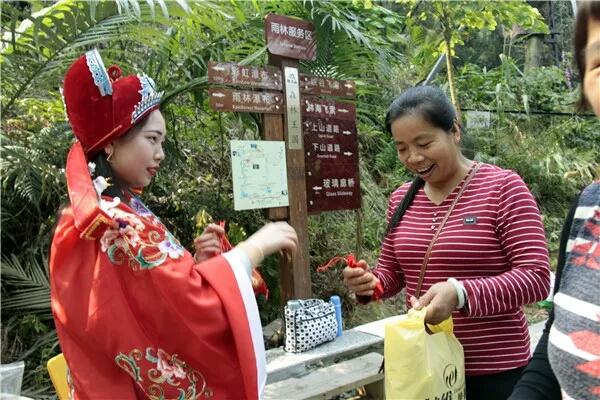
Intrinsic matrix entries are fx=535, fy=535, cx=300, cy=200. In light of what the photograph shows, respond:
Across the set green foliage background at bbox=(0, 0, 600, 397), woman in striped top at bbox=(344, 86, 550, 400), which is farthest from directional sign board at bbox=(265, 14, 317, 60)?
woman in striped top at bbox=(344, 86, 550, 400)

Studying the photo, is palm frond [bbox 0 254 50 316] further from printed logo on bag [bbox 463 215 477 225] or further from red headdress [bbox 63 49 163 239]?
printed logo on bag [bbox 463 215 477 225]

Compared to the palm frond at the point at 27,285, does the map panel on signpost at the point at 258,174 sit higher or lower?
higher

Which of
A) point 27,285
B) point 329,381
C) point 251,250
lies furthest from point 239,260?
point 27,285

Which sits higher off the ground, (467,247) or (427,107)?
(427,107)

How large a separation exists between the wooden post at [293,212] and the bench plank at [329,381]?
23.8 inches

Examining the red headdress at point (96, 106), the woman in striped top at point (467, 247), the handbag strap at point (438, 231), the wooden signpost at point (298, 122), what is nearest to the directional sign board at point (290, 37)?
the wooden signpost at point (298, 122)

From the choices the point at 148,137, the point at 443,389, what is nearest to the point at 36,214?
the point at 148,137

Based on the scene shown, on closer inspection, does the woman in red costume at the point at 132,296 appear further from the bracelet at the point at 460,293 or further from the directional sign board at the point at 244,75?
the directional sign board at the point at 244,75

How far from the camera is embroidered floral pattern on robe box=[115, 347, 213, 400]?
1.36 meters

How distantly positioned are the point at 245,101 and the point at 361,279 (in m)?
1.99

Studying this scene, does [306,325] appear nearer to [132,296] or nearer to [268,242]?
[268,242]

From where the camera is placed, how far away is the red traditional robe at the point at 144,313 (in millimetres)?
1340

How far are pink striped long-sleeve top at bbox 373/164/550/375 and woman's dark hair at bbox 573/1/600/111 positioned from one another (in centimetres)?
57

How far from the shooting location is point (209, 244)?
1.86 meters
